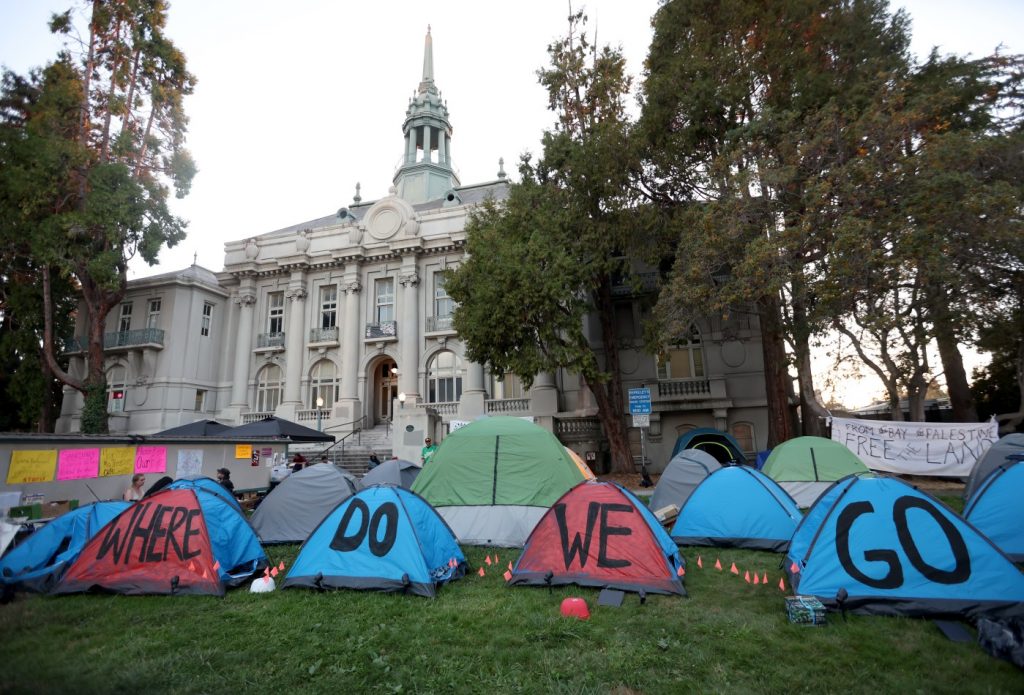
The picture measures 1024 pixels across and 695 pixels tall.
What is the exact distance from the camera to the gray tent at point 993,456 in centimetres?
973

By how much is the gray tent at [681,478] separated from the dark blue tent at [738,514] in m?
1.41

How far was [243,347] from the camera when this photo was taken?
96.8 ft

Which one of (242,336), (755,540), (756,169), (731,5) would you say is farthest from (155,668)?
(242,336)

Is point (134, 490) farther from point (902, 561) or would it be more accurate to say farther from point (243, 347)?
point (243, 347)

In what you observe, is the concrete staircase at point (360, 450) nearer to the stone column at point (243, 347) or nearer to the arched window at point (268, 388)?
the arched window at point (268, 388)

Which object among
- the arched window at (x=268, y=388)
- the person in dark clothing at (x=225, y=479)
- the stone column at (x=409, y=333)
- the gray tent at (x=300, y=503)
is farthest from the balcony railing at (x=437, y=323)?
the gray tent at (x=300, y=503)

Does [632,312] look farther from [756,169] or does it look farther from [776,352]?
[756,169]

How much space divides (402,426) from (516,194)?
386 inches

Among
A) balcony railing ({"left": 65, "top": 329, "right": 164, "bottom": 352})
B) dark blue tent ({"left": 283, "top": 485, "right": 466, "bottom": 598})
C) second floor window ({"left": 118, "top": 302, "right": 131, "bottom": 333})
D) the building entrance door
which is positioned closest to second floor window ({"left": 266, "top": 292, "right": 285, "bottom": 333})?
balcony railing ({"left": 65, "top": 329, "right": 164, "bottom": 352})

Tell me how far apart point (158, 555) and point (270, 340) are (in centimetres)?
2497

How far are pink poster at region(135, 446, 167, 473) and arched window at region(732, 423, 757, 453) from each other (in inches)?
776

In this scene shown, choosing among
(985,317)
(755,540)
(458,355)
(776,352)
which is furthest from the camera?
(458,355)

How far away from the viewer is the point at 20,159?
22.8 meters

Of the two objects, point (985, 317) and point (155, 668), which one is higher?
point (985, 317)
